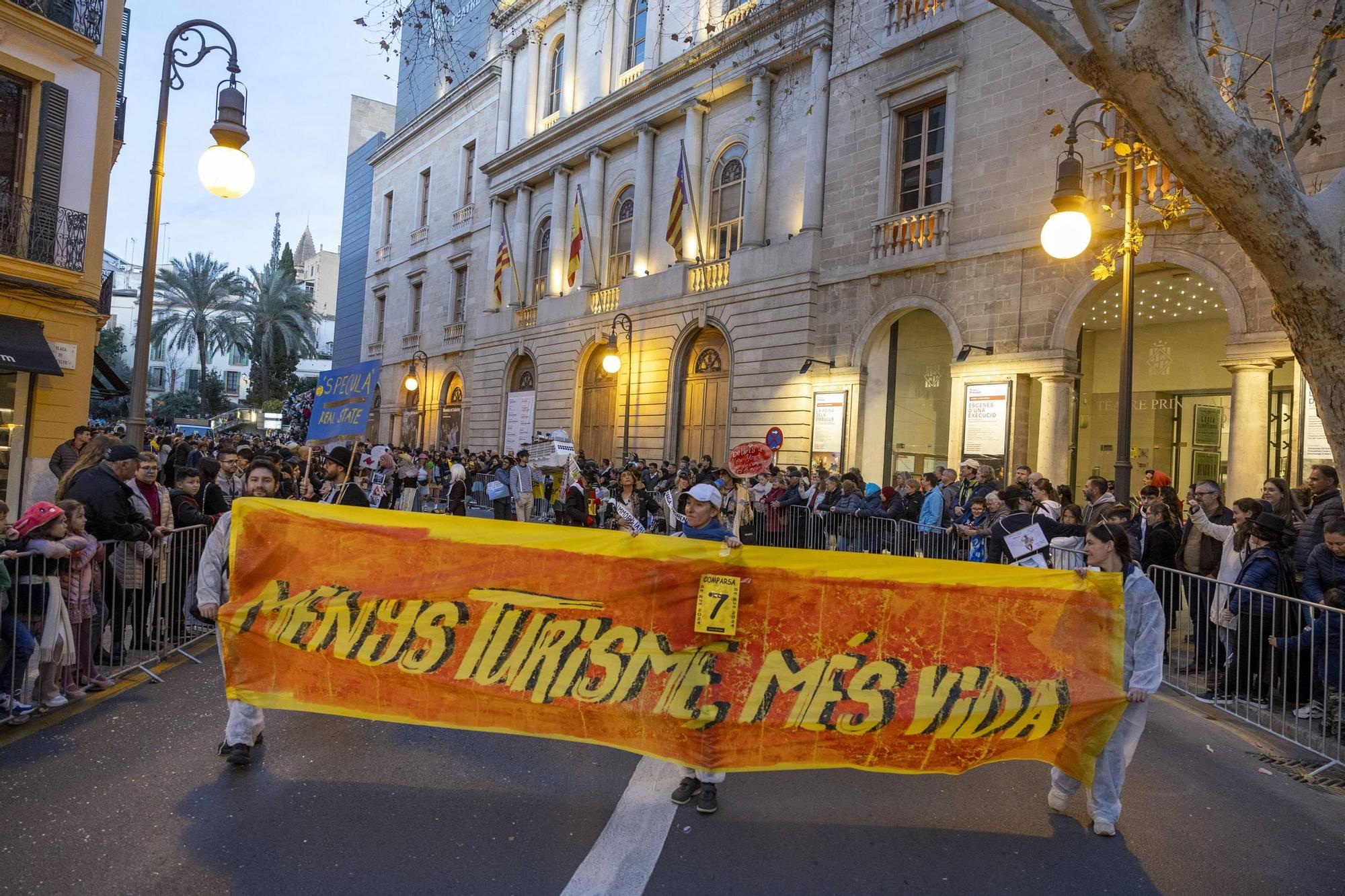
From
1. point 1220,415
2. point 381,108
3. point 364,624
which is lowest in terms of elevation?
point 364,624

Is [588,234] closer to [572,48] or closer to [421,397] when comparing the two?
[572,48]

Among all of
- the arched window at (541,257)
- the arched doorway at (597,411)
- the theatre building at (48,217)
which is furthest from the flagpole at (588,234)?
the theatre building at (48,217)

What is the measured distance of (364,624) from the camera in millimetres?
5008

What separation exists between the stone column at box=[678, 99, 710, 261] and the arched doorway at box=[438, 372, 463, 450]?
1531cm

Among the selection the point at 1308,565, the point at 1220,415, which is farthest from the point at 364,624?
the point at 1220,415

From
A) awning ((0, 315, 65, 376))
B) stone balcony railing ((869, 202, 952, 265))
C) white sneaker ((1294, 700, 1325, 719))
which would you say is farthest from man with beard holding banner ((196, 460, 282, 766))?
stone balcony railing ((869, 202, 952, 265))

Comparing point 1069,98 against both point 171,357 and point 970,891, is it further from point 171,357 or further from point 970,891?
point 171,357

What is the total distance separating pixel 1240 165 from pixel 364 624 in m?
5.88

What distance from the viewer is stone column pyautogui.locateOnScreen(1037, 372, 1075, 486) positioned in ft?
53.5

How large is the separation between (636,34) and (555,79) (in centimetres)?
551

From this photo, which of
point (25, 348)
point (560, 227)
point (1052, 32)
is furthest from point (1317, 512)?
point (560, 227)

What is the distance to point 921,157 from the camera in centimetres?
1925

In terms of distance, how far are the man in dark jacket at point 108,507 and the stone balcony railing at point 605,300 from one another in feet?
69.9

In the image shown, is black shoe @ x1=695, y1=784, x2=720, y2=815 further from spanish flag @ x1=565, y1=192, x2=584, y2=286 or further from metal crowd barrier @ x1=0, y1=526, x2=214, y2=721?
spanish flag @ x1=565, y1=192, x2=584, y2=286
